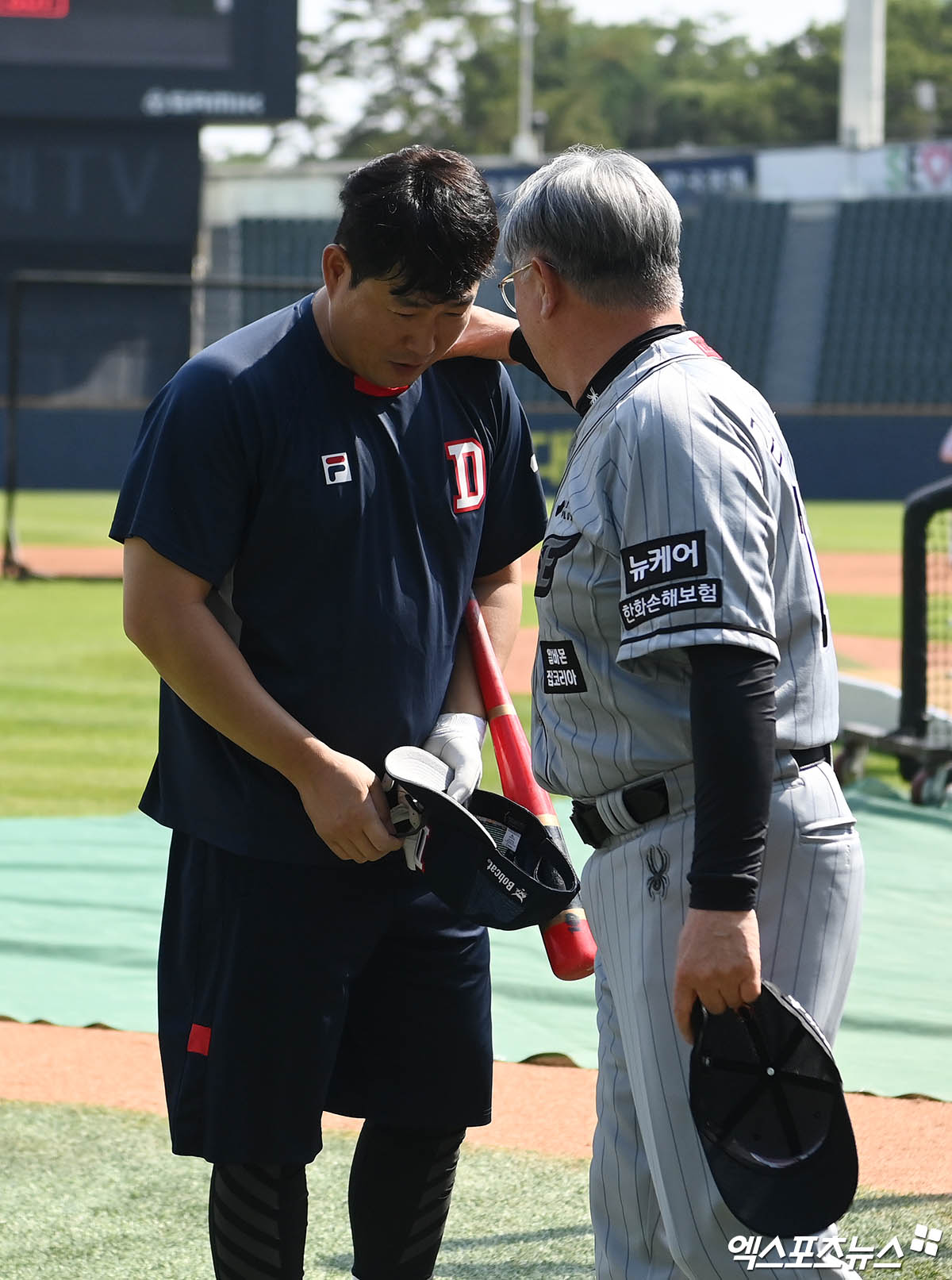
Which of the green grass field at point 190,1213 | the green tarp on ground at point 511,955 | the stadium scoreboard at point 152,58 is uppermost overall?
the stadium scoreboard at point 152,58

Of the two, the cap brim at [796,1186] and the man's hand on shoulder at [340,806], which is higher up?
the man's hand on shoulder at [340,806]

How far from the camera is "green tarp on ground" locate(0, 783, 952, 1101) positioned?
3.87 meters

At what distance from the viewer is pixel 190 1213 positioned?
9.48ft

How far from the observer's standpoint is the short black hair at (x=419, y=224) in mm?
2012

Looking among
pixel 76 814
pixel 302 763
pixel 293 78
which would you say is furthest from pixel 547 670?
pixel 293 78

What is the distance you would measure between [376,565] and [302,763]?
305 mm

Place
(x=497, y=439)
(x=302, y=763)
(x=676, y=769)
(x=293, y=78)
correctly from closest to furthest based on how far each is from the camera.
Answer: (x=676, y=769) < (x=302, y=763) < (x=497, y=439) < (x=293, y=78)

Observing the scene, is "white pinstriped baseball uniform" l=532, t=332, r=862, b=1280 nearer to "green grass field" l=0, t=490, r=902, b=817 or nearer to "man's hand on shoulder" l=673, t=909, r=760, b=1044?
"man's hand on shoulder" l=673, t=909, r=760, b=1044

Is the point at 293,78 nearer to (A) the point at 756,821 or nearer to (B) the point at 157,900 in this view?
(B) the point at 157,900

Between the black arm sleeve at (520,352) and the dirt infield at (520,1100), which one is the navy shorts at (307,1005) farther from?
the dirt infield at (520,1100)

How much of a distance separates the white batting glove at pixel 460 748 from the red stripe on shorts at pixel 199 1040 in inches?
18.5

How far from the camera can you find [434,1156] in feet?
7.44

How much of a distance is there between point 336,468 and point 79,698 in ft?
23.2

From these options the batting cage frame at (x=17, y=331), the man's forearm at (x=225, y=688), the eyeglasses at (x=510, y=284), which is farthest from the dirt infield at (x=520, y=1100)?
the batting cage frame at (x=17, y=331)
